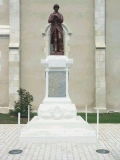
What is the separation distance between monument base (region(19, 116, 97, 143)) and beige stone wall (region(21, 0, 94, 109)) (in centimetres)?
929

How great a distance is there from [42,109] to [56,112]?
461 mm

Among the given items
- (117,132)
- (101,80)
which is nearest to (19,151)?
(117,132)

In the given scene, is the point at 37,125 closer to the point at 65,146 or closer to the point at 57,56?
the point at 65,146

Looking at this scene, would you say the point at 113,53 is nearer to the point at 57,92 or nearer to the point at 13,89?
the point at 13,89

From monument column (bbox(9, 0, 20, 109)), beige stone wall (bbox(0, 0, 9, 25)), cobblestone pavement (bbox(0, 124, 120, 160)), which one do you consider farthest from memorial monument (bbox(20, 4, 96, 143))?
beige stone wall (bbox(0, 0, 9, 25))

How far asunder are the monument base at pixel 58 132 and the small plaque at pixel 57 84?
3.20 feet

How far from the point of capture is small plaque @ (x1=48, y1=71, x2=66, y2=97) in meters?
9.45

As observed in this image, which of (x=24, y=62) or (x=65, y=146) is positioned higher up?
(x=24, y=62)

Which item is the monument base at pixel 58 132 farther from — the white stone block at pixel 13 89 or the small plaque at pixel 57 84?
the white stone block at pixel 13 89

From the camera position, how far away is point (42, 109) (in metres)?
9.08

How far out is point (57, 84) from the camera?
9.47 metres

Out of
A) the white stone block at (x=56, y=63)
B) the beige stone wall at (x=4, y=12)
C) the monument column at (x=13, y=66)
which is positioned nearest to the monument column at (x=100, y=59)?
the monument column at (x=13, y=66)

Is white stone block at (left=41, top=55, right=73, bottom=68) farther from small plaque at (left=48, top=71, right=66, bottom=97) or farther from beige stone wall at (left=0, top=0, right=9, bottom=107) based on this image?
beige stone wall at (left=0, top=0, right=9, bottom=107)

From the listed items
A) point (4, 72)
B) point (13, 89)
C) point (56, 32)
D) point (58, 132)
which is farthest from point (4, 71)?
point (58, 132)
